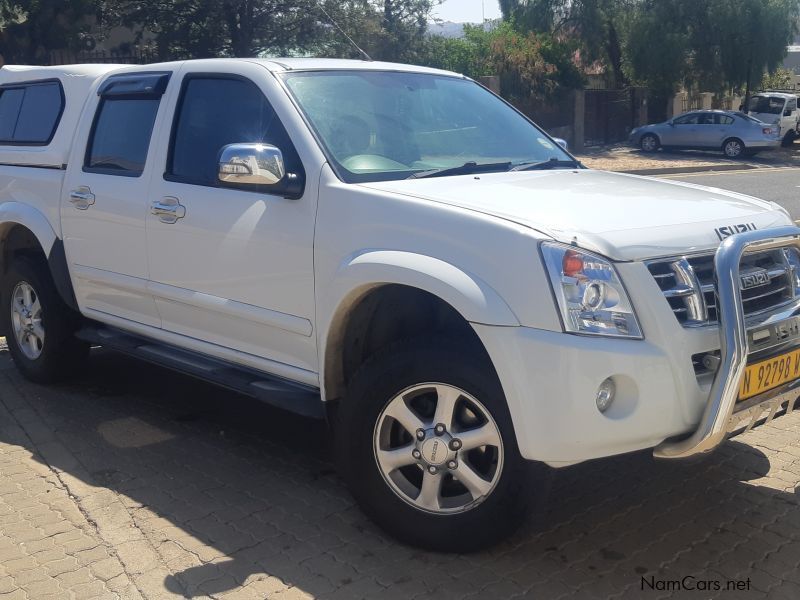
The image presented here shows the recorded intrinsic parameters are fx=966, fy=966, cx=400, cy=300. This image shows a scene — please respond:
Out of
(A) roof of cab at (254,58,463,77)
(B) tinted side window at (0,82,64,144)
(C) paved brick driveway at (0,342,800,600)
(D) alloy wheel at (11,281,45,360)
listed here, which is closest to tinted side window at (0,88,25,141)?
(B) tinted side window at (0,82,64,144)

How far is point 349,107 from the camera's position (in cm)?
459

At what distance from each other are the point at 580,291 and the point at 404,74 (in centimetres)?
217

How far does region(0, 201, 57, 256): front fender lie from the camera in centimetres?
584

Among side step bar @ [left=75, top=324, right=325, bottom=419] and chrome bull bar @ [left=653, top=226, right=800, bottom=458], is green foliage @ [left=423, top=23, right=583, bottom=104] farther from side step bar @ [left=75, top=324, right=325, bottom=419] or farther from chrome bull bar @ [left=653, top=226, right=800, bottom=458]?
chrome bull bar @ [left=653, top=226, right=800, bottom=458]

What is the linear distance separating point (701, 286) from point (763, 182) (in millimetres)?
19020

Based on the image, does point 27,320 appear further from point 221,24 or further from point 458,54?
point 458,54

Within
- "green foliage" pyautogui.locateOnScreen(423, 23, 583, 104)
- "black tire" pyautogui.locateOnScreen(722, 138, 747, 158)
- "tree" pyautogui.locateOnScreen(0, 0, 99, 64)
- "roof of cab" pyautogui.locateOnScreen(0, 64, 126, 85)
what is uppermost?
"tree" pyautogui.locateOnScreen(0, 0, 99, 64)

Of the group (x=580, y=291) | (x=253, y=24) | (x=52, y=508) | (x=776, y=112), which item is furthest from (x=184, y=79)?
(x=776, y=112)

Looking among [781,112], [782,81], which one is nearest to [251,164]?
[781,112]

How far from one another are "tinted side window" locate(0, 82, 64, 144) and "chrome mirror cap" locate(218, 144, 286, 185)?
7.67ft

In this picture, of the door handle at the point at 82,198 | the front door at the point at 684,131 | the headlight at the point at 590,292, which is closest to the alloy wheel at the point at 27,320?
the door handle at the point at 82,198

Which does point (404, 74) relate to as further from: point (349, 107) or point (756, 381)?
point (756, 381)

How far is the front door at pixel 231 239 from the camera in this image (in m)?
4.25

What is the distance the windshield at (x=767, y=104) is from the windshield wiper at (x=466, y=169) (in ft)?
98.1
